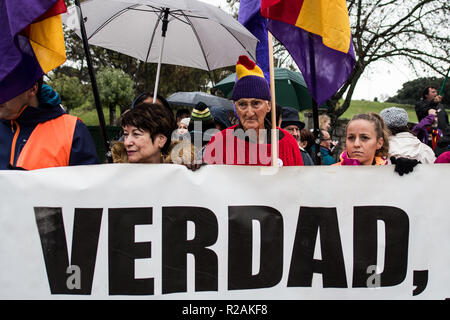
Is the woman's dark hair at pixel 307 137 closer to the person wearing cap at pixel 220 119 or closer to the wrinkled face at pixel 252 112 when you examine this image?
the person wearing cap at pixel 220 119

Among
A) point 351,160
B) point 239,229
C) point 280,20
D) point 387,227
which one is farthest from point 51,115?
point 387,227

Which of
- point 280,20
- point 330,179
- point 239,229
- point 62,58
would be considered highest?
point 280,20

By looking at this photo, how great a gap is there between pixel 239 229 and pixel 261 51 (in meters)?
1.70

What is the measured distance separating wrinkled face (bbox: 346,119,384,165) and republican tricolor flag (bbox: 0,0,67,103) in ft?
5.96

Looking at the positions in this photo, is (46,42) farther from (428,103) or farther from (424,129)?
(428,103)

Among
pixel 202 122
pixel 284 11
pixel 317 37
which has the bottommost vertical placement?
pixel 202 122

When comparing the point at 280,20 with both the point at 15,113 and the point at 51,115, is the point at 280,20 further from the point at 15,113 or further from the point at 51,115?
the point at 15,113

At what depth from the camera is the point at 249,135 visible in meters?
2.87

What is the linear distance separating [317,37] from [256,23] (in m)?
0.69

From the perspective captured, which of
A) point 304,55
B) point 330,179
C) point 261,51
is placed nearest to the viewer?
point 330,179

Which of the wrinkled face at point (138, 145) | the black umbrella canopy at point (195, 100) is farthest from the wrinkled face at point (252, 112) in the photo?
the black umbrella canopy at point (195, 100)

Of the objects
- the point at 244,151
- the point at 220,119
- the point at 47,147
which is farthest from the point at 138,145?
the point at 220,119

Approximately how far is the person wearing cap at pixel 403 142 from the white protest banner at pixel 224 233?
4.70ft

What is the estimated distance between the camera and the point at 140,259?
235 centimetres
